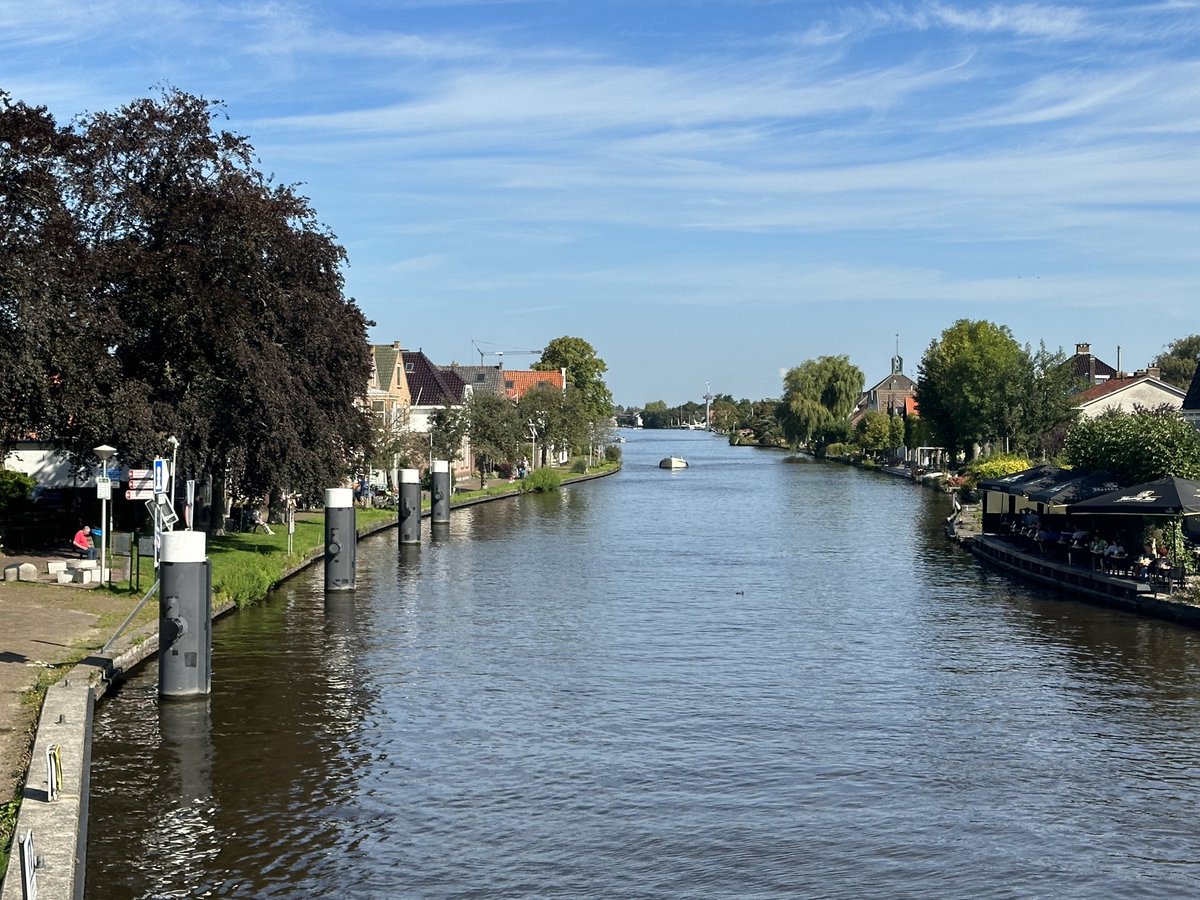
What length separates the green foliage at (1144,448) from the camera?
139ft

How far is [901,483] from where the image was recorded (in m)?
114

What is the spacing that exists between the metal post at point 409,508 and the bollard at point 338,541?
536 inches

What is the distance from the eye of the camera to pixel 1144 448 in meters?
43.1

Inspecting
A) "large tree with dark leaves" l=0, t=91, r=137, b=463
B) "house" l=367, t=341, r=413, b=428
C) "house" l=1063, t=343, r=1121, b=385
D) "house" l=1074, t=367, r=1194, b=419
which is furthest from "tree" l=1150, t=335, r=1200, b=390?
"large tree with dark leaves" l=0, t=91, r=137, b=463

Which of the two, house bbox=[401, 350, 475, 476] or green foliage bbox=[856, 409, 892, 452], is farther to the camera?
green foliage bbox=[856, 409, 892, 452]

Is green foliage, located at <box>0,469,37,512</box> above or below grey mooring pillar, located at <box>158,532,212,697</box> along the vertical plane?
above

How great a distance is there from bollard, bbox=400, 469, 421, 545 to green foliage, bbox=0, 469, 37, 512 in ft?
45.9

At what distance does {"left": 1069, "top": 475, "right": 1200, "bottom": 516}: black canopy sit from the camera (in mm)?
36906

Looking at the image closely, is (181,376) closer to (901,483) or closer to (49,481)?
(49,481)

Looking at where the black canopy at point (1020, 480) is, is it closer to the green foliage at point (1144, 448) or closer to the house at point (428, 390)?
the green foliage at point (1144, 448)

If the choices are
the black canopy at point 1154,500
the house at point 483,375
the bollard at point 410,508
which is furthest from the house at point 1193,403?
the house at point 483,375

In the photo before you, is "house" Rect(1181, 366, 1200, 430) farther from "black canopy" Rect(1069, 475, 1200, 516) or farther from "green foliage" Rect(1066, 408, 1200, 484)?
"black canopy" Rect(1069, 475, 1200, 516)

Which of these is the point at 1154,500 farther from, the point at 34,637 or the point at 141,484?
the point at 34,637

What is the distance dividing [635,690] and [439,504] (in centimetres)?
3899
